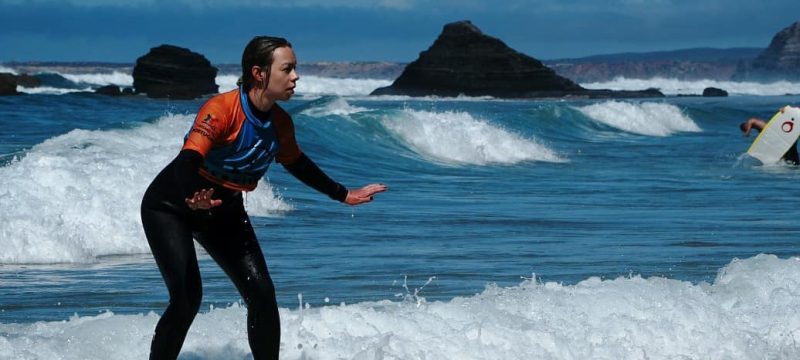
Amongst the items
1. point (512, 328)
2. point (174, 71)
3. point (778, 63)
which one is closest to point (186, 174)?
point (512, 328)

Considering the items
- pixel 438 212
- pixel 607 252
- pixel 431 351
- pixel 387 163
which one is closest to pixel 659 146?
pixel 387 163

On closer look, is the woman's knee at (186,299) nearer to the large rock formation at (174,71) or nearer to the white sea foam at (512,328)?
the white sea foam at (512,328)

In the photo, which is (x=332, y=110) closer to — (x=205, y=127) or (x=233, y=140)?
(x=233, y=140)

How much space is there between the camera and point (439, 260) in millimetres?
11328

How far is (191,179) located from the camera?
5602 millimetres

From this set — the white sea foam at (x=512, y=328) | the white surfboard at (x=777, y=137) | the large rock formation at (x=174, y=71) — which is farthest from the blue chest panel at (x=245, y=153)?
the large rock formation at (x=174, y=71)

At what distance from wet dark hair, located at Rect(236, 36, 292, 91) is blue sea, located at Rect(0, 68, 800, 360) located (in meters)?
1.66

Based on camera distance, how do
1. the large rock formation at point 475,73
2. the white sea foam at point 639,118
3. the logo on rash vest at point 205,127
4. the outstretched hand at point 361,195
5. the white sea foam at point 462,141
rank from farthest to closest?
1. the large rock formation at point 475,73
2. the white sea foam at point 639,118
3. the white sea foam at point 462,141
4. the outstretched hand at point 361,195
5. the logo on rash vest at point 205,127

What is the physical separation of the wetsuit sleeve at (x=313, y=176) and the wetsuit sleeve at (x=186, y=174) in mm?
498

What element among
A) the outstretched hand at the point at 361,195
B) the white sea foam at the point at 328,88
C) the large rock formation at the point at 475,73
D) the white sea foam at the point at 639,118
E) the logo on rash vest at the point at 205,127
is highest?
the logo on rash vest at the point at 205,127

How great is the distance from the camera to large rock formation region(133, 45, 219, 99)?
227 ft

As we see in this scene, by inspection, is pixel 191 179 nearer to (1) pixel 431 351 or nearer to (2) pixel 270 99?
(2) pixel 270 99

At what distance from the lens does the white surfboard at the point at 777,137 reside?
24625 millimetres

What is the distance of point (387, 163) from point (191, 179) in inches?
791
